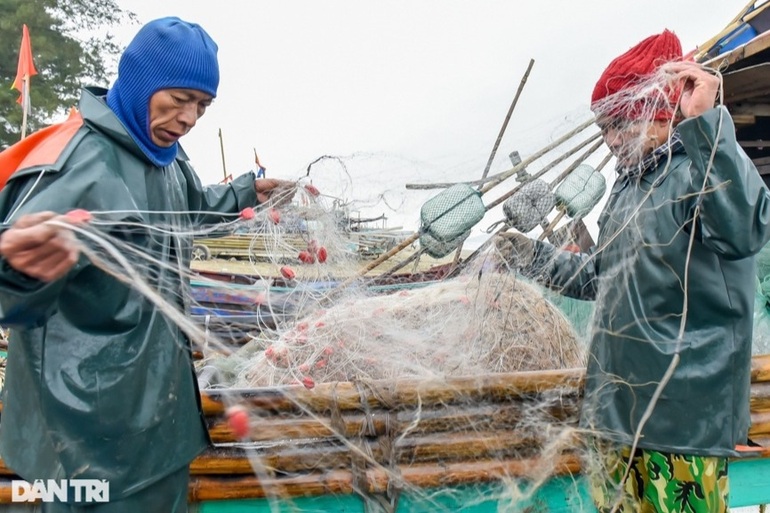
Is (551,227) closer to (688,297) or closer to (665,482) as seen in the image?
(688,297)

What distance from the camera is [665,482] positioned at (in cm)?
198

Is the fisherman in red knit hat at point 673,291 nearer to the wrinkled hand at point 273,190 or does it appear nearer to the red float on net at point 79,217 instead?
the wrinkled hand at point 273,190

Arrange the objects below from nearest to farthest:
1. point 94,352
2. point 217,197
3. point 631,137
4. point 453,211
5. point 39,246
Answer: point 39,246 → point 94,352 → point 631,137 → point 217,197 → point 453,211

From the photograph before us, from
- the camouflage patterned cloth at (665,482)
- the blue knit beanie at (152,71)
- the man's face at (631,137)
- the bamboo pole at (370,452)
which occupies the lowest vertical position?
the bamboo pole at (370,452)

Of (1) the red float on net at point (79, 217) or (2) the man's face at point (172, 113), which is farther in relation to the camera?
(2) the man's face at point (172, 113)

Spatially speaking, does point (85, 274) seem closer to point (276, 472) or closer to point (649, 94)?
point (276, 472)

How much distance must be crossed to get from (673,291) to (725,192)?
1.33 feet

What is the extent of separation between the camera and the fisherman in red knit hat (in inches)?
69.3

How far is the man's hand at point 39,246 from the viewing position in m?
1.34

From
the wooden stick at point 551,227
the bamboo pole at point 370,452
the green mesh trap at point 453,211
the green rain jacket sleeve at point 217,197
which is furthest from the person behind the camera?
the wooden stick at point 551,227

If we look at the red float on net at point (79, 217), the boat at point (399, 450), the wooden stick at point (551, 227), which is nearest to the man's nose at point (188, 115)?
the red float on net at point (79, 217)

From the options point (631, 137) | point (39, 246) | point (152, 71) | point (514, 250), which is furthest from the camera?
point (514, 250)

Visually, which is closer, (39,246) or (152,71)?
(39,246)

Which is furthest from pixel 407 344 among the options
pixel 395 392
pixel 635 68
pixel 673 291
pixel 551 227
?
pixel 635 68
